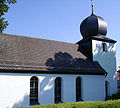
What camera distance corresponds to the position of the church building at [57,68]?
13016 mm

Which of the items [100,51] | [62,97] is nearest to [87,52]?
[100,51]

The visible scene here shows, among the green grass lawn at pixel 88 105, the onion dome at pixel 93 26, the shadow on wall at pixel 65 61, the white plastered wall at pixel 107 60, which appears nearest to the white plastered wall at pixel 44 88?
the shadow on wall at pixel 65 61

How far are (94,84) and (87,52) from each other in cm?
459

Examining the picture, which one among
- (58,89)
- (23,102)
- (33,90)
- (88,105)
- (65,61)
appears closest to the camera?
(88,105)

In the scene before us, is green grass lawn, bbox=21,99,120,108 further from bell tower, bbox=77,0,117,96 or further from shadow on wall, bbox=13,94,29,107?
bell tower, bbox=77,0,117,96

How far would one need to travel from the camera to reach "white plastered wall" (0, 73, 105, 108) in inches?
492

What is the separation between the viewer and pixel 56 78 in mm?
15234

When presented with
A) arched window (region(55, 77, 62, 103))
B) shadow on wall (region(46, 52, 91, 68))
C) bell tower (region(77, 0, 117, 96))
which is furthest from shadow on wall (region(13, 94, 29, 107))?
bell tower (region(77, 0, 117, 96))

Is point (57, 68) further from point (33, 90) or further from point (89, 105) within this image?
point (89, 105)

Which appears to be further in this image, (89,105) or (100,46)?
(100,46)

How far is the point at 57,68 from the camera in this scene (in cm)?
1523

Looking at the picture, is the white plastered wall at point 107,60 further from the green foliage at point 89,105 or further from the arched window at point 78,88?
the green foliage at point 89,105

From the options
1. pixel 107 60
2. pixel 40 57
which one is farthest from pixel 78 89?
pixel 107 60

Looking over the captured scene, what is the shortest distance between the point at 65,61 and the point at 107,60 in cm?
675
